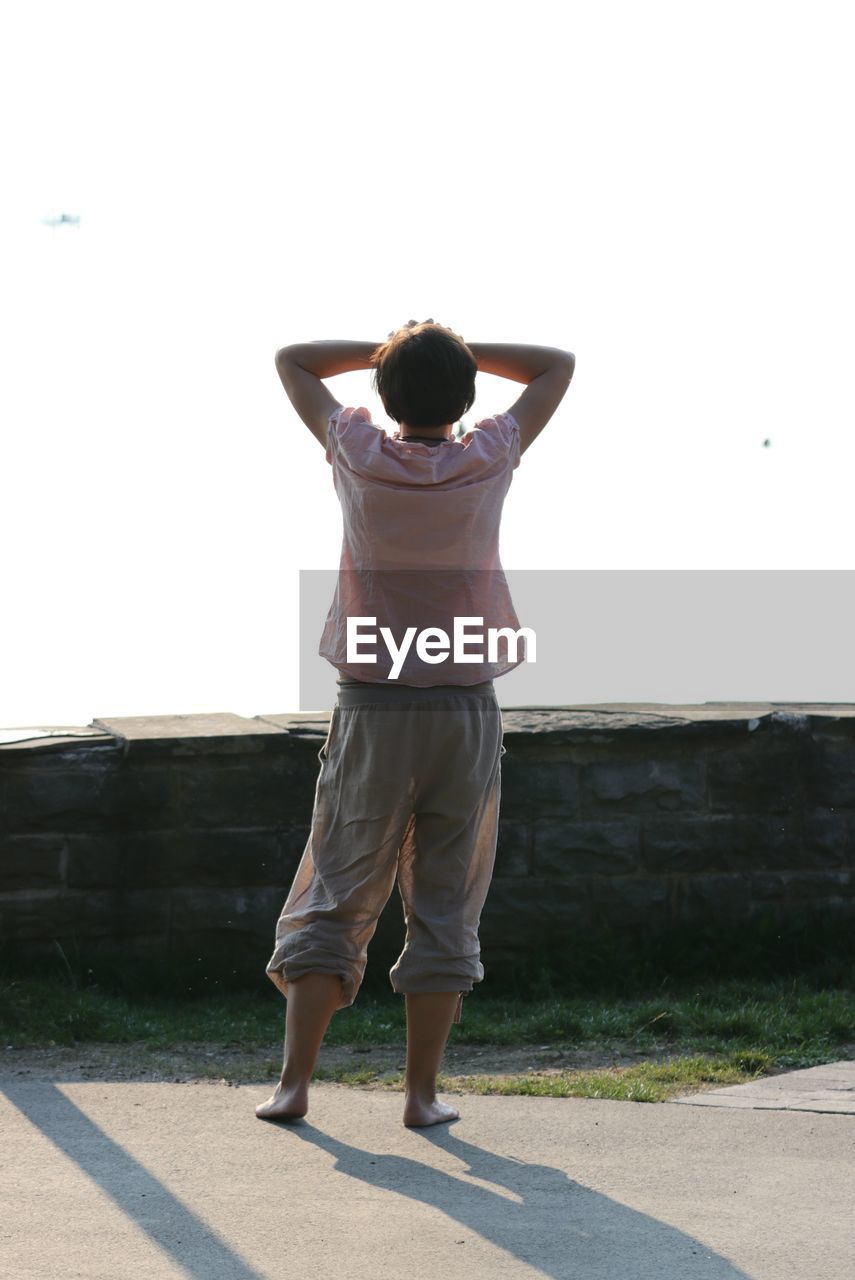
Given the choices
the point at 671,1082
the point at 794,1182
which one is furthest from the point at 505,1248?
the point at 671,1082

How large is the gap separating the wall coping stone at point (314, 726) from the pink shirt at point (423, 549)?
174 cm

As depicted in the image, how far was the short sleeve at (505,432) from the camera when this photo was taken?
11.3 ft

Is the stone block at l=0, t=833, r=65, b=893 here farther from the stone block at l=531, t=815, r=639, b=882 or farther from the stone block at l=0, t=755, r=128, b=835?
the stone block at l=531, t=815, r=639, b=882

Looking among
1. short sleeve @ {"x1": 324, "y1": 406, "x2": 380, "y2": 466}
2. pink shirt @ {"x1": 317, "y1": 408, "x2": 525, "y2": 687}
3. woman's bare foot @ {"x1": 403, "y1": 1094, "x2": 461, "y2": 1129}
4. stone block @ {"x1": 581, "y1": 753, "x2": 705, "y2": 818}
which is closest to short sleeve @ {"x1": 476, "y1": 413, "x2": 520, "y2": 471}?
pink shirt @ {"x1": 317, "y1": 408, "x2": 525, "y2": 687}

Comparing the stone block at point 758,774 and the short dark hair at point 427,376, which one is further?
the stone block at point 758,774

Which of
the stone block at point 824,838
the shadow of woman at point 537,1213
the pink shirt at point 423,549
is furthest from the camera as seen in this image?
the stone block at point 824,838

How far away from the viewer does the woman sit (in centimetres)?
339

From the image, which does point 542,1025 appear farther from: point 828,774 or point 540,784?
point 828,774

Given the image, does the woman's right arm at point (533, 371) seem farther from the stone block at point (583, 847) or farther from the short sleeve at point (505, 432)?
the stone block at point (583, 847)

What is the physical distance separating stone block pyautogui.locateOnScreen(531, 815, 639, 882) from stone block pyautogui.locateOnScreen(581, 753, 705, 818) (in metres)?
0.05

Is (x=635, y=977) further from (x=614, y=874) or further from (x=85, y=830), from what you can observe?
(x=85, y=830)

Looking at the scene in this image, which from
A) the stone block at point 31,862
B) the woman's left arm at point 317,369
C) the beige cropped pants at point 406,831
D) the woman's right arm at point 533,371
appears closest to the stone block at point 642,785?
the stone block at point 31,862

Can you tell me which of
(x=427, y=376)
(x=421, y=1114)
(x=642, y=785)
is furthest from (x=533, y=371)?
(x=642, y=785)

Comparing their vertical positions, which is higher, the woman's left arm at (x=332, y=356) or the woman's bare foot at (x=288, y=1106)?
the woman's left arm at (x=332, y=356)
